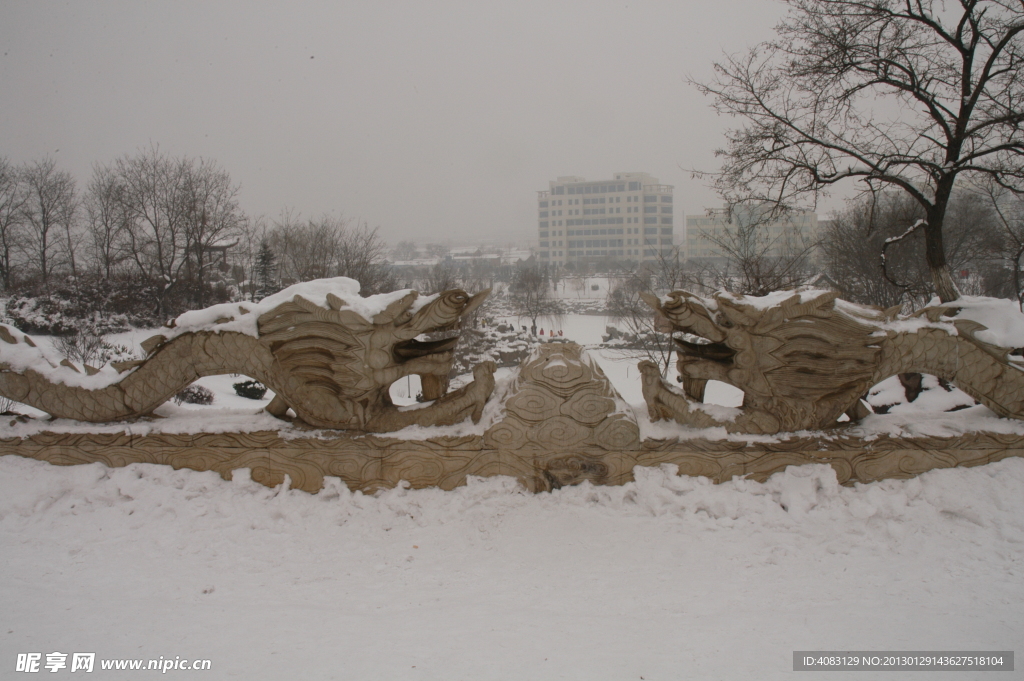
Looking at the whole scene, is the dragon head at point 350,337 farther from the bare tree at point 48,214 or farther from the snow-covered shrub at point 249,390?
the bare tree at point 48,214

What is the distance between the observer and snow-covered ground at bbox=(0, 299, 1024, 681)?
2.31 metres

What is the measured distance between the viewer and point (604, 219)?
682 inches

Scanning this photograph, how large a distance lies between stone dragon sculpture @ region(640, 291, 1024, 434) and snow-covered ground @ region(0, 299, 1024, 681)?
31 centimetres

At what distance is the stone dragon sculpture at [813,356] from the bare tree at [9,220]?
57.4 ft

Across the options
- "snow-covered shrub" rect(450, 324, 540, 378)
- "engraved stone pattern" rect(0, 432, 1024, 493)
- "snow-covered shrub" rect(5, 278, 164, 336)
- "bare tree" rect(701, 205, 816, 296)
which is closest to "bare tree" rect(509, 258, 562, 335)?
"snow-covered shrub" rect(450, 324, 540, 378)

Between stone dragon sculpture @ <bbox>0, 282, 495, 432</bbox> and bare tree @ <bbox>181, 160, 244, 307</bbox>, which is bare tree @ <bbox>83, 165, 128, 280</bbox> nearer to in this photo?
bare tree @ <bbox>181, 160, 244, 307</bbox>

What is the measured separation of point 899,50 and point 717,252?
4371 millimetres

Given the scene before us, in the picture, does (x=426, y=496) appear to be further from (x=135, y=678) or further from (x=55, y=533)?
(x=55, y=533)

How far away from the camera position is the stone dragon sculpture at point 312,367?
3477 mm

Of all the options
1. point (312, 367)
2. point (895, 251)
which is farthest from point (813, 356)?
point (895, 251)

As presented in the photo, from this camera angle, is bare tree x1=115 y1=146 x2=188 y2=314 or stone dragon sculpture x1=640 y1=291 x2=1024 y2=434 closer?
stone dragon sculpture x1=640 y1=291 x2=1024 y2=434

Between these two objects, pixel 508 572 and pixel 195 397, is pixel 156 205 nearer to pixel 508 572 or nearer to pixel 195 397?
pixel 195 397

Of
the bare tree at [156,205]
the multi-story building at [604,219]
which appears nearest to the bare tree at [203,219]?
the bare tree at [156,205]

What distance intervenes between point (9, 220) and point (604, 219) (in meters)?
16.1
